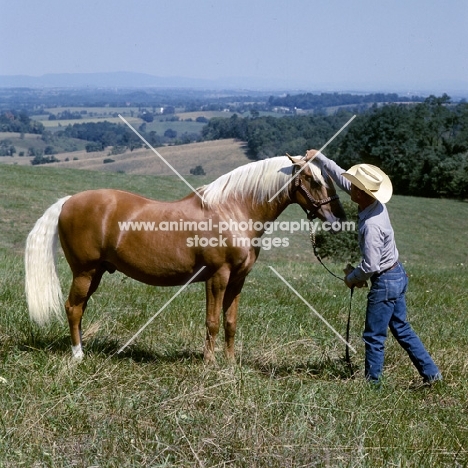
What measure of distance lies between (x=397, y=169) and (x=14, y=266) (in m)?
51.8

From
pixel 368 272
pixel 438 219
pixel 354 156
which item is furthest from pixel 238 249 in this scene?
pixel 354 156

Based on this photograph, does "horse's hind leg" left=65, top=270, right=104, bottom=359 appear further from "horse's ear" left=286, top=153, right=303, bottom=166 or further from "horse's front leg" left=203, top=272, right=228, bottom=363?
"horse's ear" left=286, top=153, right=303, bottom=166

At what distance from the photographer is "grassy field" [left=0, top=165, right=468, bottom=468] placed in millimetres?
3422

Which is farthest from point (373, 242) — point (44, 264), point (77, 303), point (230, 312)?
point (44, 264)

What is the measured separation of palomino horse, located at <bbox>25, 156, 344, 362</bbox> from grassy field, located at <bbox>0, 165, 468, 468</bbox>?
20.6 inches

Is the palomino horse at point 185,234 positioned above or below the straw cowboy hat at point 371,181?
below

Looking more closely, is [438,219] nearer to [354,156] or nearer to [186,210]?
[354,156]

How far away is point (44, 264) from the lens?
534cm

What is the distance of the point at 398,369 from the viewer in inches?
209

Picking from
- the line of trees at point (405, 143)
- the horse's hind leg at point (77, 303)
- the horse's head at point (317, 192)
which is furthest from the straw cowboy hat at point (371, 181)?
the line of trees at point (405, 143)

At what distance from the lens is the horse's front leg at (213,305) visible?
4.93 metres

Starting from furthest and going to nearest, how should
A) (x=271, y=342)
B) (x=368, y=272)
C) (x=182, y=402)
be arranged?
1. (x=271, y=342)
2. (x=368, y=272)
3. (x=182, y=402)

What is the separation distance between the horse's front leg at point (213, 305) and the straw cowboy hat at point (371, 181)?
1.32m

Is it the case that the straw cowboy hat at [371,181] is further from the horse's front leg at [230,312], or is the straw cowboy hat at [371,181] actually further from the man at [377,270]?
the horse's front leg at [230,312]
